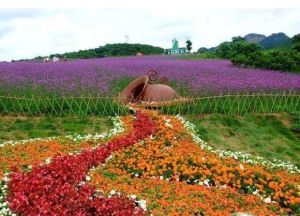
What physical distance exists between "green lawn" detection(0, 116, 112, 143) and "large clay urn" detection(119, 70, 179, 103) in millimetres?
1958

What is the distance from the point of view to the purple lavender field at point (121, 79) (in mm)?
16625

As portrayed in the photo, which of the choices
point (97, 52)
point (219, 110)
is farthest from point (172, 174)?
point (97, 52)

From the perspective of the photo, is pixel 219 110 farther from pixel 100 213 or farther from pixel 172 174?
pixel 100 213

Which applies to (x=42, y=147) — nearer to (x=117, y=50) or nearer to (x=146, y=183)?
(x=146, y=183)

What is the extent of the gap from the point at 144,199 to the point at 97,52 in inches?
1784

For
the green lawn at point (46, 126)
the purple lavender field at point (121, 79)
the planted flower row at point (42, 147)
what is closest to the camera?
the planted flower row at point (42, 147)

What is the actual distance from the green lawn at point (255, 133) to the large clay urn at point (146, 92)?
1.39 m

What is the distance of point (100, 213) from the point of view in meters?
7.04

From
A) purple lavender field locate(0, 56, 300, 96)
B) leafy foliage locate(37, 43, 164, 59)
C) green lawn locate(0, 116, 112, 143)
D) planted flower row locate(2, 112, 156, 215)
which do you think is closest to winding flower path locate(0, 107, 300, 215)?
planted flower row locate(2, 112, 156, 215)

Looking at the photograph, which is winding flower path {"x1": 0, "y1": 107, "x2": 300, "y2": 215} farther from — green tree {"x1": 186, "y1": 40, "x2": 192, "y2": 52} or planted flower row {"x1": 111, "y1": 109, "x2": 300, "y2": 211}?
green tree {"x1": 186, "y1": 40, "x2": 192, "y2": 52}

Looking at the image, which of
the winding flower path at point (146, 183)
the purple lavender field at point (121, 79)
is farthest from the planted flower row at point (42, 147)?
the purple lavender field at point (121, 79)

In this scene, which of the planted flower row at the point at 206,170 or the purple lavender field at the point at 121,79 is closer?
the planted flower row at the point at 206,170

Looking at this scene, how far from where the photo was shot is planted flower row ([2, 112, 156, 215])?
23.3 feet

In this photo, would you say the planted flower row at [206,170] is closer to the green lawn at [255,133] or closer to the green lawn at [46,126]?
the green lawn at [255,133]
